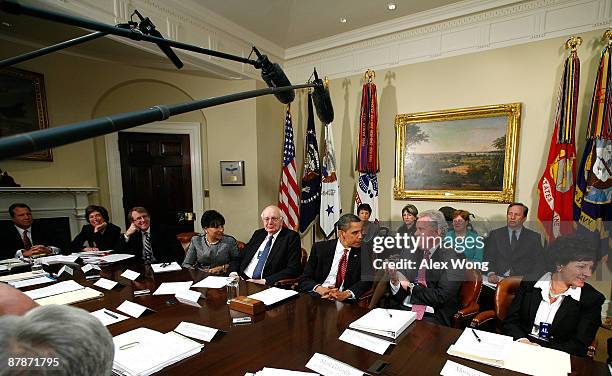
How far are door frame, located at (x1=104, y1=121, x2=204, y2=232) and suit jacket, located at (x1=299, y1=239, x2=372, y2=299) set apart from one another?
2.98 meters

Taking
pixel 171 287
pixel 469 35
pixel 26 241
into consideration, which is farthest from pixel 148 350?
pixel 469 35

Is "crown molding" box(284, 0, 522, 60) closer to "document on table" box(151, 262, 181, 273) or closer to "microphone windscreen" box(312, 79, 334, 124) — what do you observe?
"microphone windscreen" box(312, 79, 334, 124)

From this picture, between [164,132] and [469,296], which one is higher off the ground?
[164,132]

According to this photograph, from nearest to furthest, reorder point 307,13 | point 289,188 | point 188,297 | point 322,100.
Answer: point 322,100, point 188,297, point 307,13, point 289,188

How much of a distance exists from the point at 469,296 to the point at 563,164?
214 cm

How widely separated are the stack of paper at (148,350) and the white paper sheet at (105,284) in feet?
2.46

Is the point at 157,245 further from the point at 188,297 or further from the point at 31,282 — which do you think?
the point at 188,297

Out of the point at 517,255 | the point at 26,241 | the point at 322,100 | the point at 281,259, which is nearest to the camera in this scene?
the point at 322,100

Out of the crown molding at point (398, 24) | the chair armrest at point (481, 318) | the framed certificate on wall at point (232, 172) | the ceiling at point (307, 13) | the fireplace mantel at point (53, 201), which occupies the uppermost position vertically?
the ceiling at point (307, 13)

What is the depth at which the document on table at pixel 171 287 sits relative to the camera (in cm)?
185

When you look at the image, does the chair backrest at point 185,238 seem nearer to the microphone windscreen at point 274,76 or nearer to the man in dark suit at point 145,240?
the man in dark suit at point 145,240

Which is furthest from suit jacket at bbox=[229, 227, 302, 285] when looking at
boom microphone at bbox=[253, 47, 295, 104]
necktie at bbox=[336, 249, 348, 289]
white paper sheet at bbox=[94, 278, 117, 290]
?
boom microphone at bbox=[253, 47, 295, 104]

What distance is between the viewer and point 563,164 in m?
3.27

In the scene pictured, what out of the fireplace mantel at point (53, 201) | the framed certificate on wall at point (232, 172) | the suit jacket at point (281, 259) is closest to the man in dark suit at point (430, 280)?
the suit jacket at point (281, 259)
